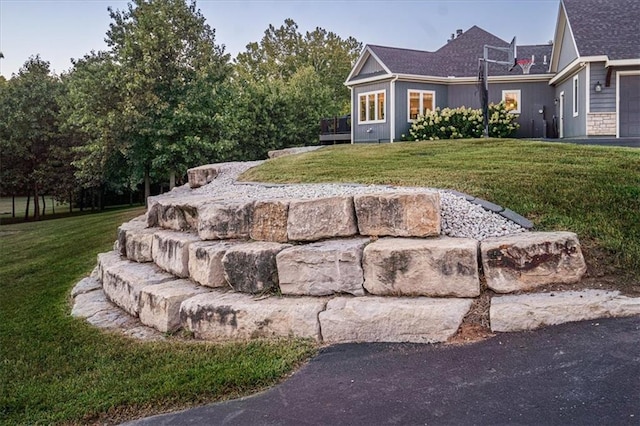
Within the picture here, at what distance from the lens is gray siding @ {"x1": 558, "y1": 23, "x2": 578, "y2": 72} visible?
1397 centimetres

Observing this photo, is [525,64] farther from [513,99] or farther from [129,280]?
[129,280]

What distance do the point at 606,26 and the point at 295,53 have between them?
32.6m

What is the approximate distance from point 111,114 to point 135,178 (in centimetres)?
215

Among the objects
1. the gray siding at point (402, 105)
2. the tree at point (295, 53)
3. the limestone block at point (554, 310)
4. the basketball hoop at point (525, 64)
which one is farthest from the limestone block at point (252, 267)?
the tree at point (295, 53)

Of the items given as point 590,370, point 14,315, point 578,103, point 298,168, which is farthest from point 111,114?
point 590,370

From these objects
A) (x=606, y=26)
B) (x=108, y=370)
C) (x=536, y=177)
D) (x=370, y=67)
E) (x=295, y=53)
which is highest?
(x=295, y=53)

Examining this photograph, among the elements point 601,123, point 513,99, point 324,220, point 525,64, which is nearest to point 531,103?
point 513,99

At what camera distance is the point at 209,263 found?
4414mm

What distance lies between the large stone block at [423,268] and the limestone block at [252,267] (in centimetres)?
A: 78

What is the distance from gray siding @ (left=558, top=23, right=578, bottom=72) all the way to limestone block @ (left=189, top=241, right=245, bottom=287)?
40.8 feet

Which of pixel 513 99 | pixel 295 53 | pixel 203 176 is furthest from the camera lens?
pixel 295 53

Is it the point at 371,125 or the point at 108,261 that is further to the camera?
the point at 371,125

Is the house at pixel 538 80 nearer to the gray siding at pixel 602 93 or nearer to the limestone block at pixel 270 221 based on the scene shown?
the gray siding at pixel 602 93

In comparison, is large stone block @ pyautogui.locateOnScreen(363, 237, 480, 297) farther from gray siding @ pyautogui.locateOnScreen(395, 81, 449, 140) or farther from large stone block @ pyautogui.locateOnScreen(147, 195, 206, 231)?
gray siding @ pyautogui.locateOnScreen(395, 81, 449, 140)
